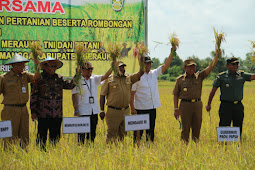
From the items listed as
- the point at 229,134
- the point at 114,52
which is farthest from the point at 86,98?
the point at 229,134

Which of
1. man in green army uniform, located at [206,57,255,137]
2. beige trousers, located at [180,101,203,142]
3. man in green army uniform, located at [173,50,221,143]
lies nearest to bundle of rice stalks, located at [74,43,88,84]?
→ man in green army uniform, located at [173,50,221,143]

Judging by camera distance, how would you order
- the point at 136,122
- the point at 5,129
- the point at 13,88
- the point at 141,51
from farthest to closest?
the point at 13,88 → the point at 141,51 → the point at 136,122 → the point at 5,129

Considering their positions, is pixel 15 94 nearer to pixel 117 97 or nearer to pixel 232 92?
pixel 117 97

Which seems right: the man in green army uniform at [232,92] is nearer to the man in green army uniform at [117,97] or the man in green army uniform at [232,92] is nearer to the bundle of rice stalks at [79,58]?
the man in green army uniform at [117,97]

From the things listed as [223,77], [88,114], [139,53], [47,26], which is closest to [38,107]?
[88,114]

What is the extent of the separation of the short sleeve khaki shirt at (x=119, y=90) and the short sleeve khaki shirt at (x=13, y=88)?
1.29m

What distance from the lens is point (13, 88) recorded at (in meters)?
5.04

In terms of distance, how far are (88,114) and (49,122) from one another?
25.1 inches

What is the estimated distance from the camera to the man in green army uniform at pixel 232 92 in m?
5.49

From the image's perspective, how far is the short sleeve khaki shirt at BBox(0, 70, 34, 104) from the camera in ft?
16.5

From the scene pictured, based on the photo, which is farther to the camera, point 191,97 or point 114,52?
point 191,97

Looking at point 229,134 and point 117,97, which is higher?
point 117,97

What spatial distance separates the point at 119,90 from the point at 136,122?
73 centimetres

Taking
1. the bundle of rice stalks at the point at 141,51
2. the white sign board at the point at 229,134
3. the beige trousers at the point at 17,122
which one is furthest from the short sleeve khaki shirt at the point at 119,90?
the white sign board at the point at 229,134
